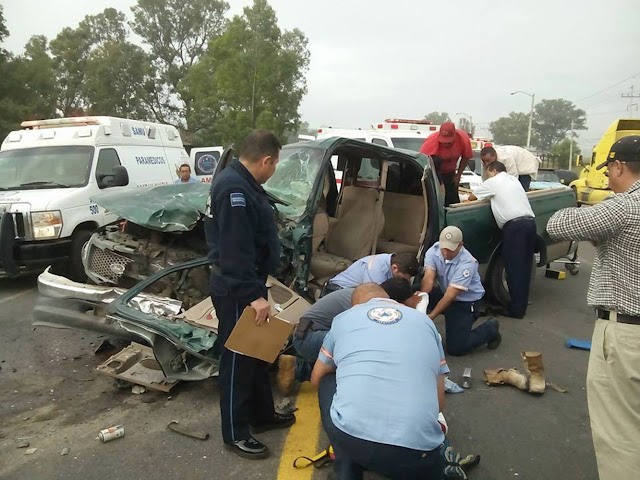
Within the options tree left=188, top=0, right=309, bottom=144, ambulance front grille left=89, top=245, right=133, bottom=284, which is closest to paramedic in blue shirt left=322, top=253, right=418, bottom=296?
ambulance front grille left=89, top=245, right=133, bottom=284

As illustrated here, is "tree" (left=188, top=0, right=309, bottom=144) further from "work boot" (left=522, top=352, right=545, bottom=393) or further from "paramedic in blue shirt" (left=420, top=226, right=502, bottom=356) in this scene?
"work boot" (left=522, top=352, right=545, bottom=393)

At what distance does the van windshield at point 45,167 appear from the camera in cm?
725

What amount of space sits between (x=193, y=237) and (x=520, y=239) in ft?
11.4

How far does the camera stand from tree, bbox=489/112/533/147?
107 metres

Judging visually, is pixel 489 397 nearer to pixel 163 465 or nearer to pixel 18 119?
pixel 163 465

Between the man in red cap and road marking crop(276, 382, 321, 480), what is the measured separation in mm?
4162

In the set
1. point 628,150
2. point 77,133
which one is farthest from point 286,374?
point 77,133

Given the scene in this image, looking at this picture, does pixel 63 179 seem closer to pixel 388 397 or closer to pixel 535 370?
pixel 535 370

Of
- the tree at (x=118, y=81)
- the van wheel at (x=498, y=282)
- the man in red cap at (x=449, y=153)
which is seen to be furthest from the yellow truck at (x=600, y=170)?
the tree at (x=118, y=81)

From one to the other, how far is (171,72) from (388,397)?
4086cm

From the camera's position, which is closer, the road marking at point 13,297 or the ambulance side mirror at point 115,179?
the road marking at point 13,297

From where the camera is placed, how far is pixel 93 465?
301 centimetres

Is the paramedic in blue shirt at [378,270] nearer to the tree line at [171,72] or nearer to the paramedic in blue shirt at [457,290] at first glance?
the paramedic in blue shirt at [457,290]

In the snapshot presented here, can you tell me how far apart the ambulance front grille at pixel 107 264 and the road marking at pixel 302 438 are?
2.00 m
